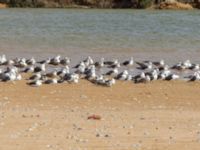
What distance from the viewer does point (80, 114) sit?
1159 cm

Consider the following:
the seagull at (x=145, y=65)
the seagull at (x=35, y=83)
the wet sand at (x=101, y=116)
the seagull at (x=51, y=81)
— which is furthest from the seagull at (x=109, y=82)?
the seagull at (x=145, y=65)

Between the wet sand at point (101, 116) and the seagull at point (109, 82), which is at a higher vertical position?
the wet sand at point (101, 116)

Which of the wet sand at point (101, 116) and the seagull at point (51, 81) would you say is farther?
the seagull at point (51, 81)

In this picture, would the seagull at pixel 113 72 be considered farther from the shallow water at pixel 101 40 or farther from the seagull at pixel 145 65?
the shallow water at pixel 101 40

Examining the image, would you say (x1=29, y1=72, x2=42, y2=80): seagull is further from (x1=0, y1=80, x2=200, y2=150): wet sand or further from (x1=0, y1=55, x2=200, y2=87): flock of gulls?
(x1=0, y1=80, x2=200, y2=150): wet sand

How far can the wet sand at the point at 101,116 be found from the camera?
30.5ft

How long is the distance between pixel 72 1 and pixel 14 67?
60855mm

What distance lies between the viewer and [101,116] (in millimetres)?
11297

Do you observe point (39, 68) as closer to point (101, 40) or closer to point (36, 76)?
point (36, 76)

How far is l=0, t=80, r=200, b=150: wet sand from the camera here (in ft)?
Answer: 30.5

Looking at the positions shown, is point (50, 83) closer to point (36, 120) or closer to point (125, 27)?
point (36, 120)

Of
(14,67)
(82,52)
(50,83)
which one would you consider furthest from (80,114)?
(82,52)

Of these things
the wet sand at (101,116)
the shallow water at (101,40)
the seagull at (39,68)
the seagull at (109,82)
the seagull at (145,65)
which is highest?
the wet sand at (101,116)

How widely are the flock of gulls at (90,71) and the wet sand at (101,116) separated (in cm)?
29
